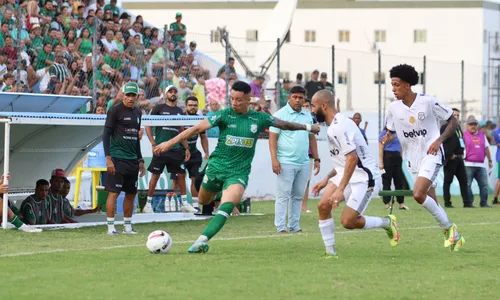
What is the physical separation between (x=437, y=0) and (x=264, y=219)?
188ft

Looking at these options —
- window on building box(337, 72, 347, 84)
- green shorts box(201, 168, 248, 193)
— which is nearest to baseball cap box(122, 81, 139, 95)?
green shorts box(201, 168, 248, 193)

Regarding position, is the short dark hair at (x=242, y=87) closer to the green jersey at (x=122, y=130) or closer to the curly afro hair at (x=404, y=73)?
the curly afro hair at (x=404, y=73)

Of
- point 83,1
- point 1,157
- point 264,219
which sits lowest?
point 264,219

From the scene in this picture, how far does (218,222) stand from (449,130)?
10.6 ft

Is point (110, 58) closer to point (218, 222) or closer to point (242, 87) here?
point (242, 87)

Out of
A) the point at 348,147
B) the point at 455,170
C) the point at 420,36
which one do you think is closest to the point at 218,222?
the point at 348,147

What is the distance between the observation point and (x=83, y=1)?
26.1 m

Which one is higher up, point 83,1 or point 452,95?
point 83,1

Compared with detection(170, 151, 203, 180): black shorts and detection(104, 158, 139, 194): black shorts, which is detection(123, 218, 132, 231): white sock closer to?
detection(104, 158, 139, 194): black shorts

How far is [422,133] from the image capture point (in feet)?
45.4

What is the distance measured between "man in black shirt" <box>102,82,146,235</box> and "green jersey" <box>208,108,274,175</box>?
293 centimetres

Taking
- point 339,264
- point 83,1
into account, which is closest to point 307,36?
point 83,1

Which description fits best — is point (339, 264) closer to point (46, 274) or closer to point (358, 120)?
point (46, 274)

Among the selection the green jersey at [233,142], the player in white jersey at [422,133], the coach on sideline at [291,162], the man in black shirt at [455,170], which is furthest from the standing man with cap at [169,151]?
the man in black shirt at [455,170]
